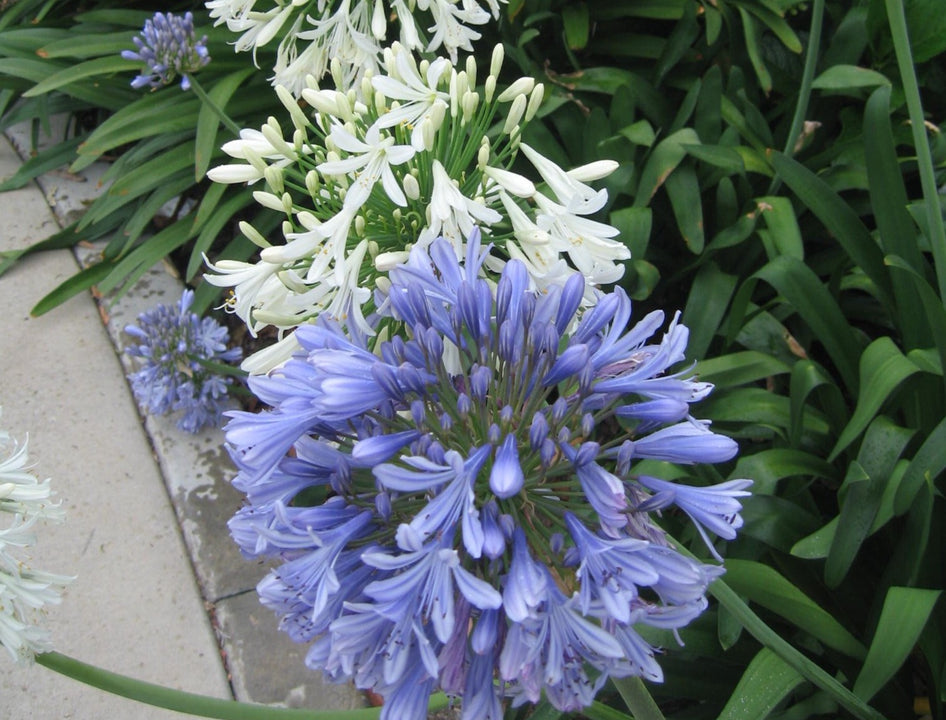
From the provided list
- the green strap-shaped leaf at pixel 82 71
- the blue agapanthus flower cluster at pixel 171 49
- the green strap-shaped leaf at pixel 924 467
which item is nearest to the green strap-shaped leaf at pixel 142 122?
the green strap-shaped leaf at pixel 82 71

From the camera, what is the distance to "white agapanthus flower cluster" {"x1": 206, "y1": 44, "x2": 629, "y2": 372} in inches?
58.6

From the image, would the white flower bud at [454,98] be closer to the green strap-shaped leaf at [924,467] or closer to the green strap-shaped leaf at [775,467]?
the green strap-shaped leaf at [775,467]

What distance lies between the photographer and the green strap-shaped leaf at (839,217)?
2.45 metres

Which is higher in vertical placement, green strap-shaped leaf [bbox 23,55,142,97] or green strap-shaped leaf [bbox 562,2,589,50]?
green strap-shaped leaf [bbox 562,2,589,50]

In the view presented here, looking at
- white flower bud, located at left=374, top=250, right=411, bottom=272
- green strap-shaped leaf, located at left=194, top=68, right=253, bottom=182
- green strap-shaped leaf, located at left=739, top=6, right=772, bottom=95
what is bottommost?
green strap-shaped leaf, located at left=194, top=68, right=253, bottom=182

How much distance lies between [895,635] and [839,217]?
1171mm

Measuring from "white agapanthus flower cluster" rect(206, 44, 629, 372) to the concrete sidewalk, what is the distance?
4.51 feet

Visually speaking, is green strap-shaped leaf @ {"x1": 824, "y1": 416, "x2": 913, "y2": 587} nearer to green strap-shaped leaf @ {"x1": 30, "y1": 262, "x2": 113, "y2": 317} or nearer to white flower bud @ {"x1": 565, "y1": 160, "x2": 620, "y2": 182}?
white flower bud @ {"x1": 565, "y1": 160, "x2": 620, "y2": 182}

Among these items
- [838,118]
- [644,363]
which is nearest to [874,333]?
[838,118]

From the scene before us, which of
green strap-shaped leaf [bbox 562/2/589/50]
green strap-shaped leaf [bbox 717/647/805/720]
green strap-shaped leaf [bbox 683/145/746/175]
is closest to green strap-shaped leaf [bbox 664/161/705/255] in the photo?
green strap-shaped leaf [bbox 683/145/746/175]

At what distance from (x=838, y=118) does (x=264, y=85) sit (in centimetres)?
228

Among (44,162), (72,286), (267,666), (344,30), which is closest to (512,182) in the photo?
(344,30)

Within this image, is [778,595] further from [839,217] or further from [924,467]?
[839,217]

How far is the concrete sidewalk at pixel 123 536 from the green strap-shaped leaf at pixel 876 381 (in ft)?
4.82
